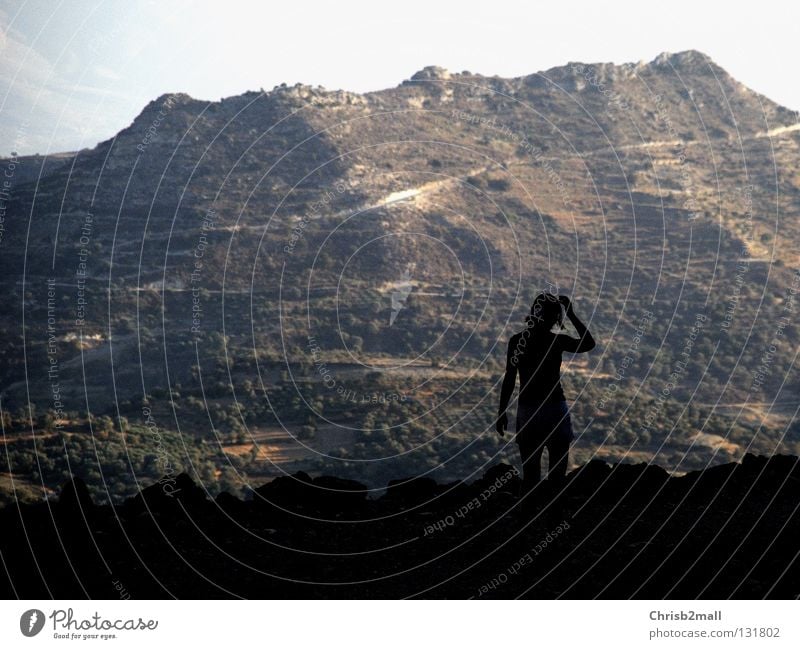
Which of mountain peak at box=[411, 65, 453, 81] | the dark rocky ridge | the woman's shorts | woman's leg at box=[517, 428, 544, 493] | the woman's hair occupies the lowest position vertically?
the dark rocky ridge

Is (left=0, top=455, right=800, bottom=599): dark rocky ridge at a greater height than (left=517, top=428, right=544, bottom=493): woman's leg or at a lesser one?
lesser

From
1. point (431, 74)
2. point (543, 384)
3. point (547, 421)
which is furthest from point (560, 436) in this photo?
point (431, 74)

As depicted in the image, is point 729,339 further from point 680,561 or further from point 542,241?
point 680,561

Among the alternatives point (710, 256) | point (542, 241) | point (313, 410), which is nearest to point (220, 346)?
point (313, 410)

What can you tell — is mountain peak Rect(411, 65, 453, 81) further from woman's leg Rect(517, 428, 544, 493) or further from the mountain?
woman's leg Rect(517, 428, 544, 493)

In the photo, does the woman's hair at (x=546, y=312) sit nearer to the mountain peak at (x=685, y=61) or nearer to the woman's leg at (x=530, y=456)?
the woman's leg at (x=530, y=456)

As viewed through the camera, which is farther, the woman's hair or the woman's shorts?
the woman's hair

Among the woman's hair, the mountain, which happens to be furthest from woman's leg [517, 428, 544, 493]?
the mountain

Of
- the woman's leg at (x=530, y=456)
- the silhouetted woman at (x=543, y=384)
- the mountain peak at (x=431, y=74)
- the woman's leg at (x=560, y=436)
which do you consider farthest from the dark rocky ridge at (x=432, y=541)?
the mountain peak at (x=431, y=74)

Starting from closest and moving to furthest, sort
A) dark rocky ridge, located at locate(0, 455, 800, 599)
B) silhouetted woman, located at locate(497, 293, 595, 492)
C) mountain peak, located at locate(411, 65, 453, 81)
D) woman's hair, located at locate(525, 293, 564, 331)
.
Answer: silhouetted woman, located at locate(497, 293, 595, 492) < woman's hair, located at locate(525, 293, 564, 331) < dark rocky ridge, located at locate(0, 455, 800, 599) < mountain peak, located at locate(411, 65, 453, 81)
